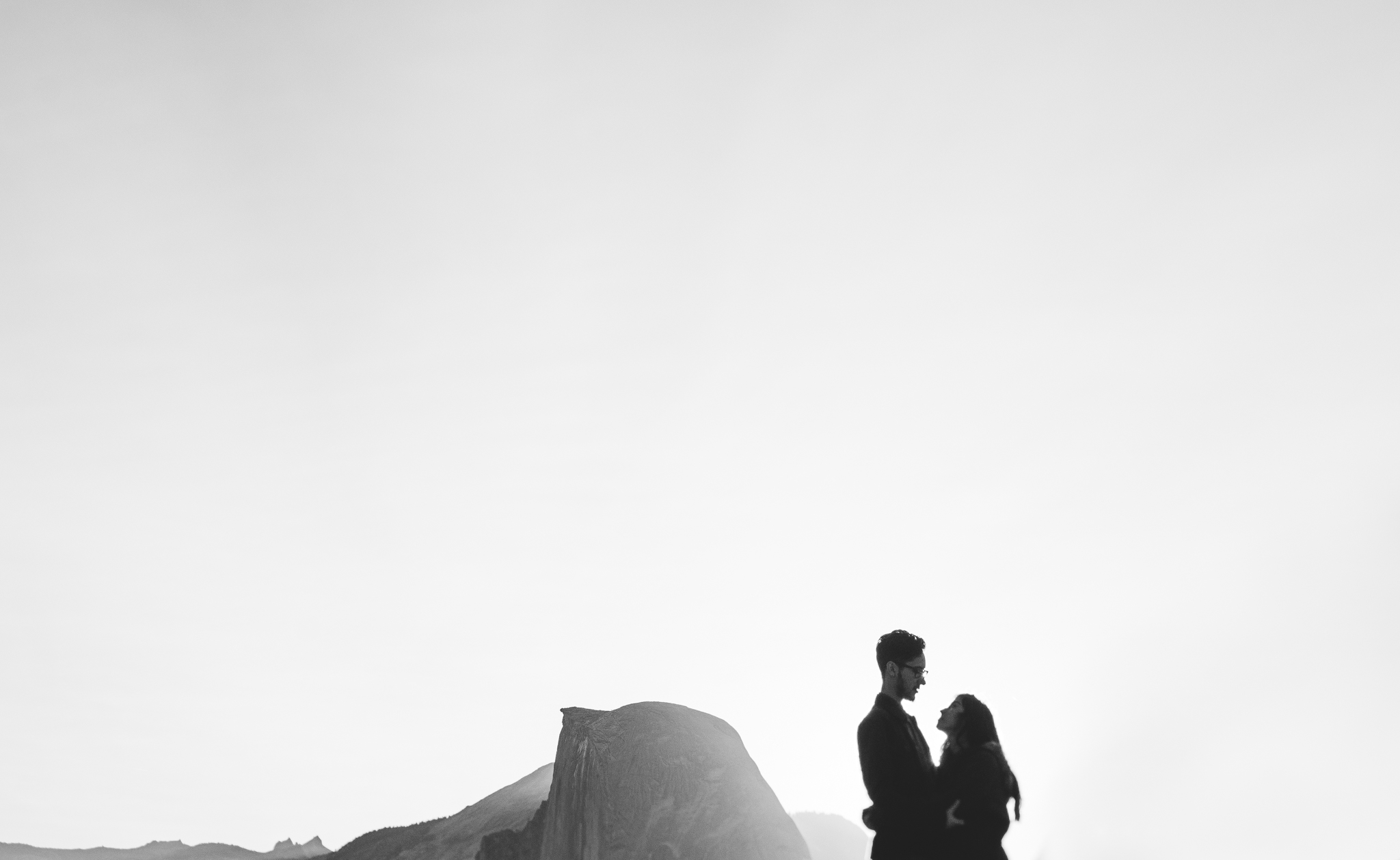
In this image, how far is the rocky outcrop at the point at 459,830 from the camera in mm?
65000

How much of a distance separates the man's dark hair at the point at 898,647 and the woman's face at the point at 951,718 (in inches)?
17.1

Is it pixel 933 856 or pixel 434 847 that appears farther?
pixel 434 847

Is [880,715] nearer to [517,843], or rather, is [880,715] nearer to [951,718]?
[951,718]

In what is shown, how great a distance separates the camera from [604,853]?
43.5m

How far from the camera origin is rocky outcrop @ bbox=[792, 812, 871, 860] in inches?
4911

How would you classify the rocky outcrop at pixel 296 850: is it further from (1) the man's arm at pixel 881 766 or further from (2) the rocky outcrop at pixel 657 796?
(1) the man's arm at pixel 881 766

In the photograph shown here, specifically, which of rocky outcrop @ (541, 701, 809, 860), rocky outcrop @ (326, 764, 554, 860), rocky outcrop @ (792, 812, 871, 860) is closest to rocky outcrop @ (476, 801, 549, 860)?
rocky outcrop @ (541, 701, 809, 860)

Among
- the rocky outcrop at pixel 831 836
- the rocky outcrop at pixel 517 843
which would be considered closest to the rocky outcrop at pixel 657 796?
the rocky outcrop at pixel 517 843

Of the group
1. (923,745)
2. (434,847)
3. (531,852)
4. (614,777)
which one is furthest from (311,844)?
(923,745)

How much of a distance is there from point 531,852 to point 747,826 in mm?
16457

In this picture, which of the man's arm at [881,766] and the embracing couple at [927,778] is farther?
the man's arm at [881,766]

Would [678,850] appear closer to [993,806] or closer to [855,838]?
[993,806]

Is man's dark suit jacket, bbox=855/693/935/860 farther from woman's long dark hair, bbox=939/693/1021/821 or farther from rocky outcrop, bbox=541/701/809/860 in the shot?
rocky outcrop, bbox=541/701/809/860

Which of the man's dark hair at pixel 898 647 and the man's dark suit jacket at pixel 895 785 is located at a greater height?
the man's dark hair at pixel 898 647
